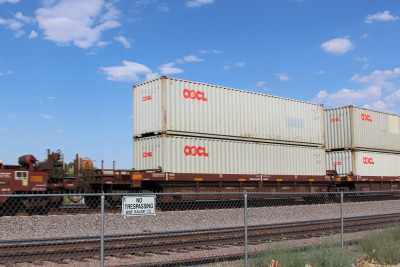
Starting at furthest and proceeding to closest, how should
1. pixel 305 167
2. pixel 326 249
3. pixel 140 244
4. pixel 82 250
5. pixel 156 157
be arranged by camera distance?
pixel 305 167
pixel 156 157
pixel 140 244
pixel 82 250
pixel 326 249

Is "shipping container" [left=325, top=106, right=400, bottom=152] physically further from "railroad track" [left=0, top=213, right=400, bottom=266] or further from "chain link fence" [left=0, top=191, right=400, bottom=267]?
"railroad track" [left=0, top=213, right=400, bottom=266]

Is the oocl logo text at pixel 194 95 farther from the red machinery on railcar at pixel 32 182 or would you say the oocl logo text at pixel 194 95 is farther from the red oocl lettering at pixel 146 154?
the red machinery on railcar at pixel 32 182

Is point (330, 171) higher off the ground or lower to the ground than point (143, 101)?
lower

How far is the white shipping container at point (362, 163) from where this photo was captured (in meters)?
24.7

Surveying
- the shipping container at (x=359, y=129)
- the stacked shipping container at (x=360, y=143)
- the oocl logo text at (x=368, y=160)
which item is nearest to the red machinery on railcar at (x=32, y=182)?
the stacked shipping container at (x=360, y=143)

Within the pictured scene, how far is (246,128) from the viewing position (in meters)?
19.4

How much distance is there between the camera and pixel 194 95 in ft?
58.8

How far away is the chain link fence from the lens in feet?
25.1

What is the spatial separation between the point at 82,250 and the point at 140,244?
127 centimetres

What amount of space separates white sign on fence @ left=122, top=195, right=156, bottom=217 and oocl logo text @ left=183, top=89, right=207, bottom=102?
11396 mm

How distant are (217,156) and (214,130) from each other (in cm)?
117

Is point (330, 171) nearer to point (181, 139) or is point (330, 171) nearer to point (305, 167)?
point (305, 167)

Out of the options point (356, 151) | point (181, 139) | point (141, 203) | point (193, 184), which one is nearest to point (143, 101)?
point (181, 139)

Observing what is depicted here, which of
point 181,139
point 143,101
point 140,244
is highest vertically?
point 143,101
